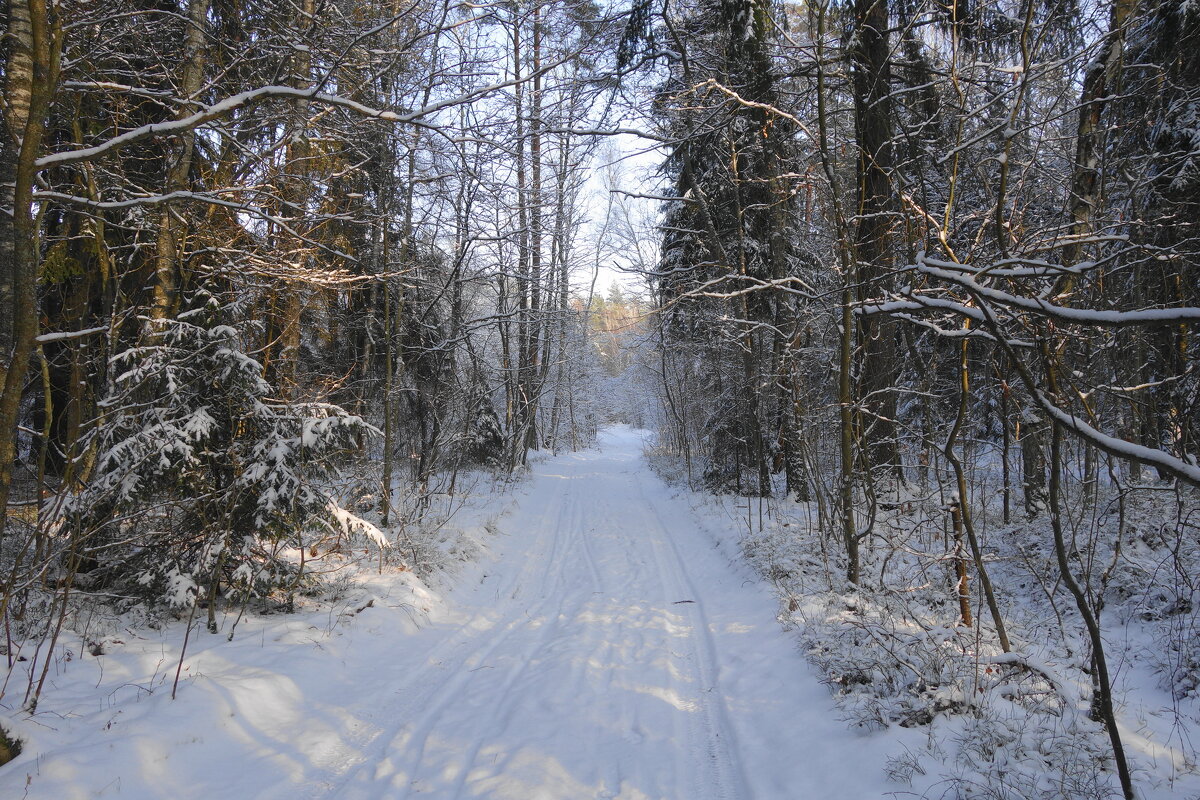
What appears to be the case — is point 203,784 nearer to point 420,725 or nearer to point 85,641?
point 420,725

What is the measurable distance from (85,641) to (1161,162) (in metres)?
12.8

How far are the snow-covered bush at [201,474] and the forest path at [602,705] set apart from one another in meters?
1.60

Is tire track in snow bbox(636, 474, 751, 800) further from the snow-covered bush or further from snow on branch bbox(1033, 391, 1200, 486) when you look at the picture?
the snow-covered bush

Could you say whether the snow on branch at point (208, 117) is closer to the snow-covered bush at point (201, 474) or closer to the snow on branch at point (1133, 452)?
the snow-covered bush at point (201, 474)

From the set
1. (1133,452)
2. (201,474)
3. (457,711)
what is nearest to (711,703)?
(457,711)

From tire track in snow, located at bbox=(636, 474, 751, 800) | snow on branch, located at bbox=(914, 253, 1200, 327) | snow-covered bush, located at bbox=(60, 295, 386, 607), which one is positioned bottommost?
tire track in snow, located at bbox=(636, 474, 751, 800)

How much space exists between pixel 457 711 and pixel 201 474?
10.0 ft

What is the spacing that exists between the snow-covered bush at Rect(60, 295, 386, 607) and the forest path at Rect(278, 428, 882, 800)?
160 cm

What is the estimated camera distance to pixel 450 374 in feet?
38.9

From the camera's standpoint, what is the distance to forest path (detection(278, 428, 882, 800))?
3266mm

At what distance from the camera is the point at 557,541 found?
9711 mm

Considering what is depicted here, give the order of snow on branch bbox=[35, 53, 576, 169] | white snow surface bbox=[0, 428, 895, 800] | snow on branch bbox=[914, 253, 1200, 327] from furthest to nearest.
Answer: white snow surface bbox=[0, 428, 895, 800] → snow on branch bbox=[35, 53, 576, 169] → snow on branch bbox=[914, 253, 1200, 327]

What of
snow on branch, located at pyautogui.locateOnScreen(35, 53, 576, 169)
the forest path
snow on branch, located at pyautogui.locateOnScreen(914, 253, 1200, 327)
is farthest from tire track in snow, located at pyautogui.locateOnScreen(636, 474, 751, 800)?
snow on branch, located at pyautogui.locateOnScreen(35, 53, 576, 169)

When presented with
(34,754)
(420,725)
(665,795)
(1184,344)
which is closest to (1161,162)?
(1184,344)
